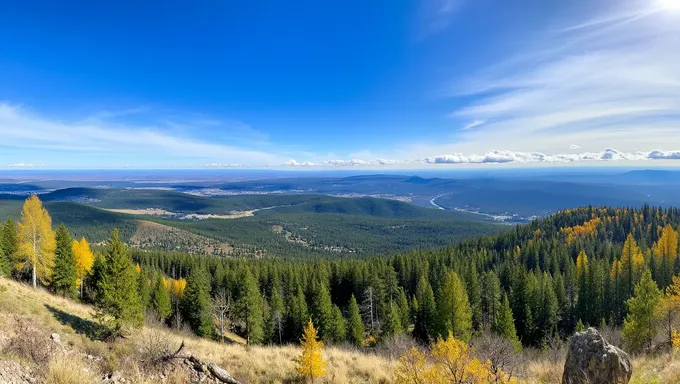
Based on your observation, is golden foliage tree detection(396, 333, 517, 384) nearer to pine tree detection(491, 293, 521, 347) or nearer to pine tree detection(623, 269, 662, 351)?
pine tree detection(623, 269, 662, 351)

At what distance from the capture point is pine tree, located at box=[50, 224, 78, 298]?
45.0 meters

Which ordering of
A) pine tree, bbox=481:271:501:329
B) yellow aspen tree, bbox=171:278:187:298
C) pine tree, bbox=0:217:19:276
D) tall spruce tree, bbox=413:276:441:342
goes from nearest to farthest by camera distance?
pine tree, bbox=0:217:19:276 < tall spruce tree, bbox=413:276:441:342 < pine tree, bbox=481:271:501:329 < yellow aspen tree, bbox=171:278:187:298

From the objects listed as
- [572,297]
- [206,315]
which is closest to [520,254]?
[572,297]

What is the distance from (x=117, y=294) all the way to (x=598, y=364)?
27327mm

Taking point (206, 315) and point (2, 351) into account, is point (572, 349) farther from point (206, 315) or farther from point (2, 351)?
point (206, 315)

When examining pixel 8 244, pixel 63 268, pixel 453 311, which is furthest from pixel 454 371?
pixel 8 244

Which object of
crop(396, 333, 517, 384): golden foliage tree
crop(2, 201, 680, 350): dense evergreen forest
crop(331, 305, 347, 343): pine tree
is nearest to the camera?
crop(396, 333, 517, 384): golden foliage tree

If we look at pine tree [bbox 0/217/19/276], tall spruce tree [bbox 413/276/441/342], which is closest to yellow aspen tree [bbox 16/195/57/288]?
pine tree [bbox 0/217/19/276]

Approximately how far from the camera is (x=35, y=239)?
42.6 meters

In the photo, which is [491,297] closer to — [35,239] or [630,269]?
[630,269]

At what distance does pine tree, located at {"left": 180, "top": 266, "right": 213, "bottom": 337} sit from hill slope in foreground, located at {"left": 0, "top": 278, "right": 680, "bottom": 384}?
2311 cm

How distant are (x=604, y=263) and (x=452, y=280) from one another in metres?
57.1

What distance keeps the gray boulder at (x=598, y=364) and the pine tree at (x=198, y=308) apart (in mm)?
45242

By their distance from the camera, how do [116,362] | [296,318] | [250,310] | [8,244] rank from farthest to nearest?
1. [296,318]
2. [250,310]
3. [8,244]
4. [116,362]
